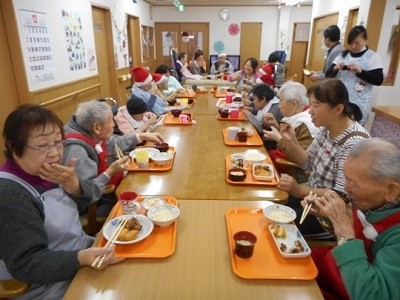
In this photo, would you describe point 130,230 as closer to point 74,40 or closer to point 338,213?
point 338,213

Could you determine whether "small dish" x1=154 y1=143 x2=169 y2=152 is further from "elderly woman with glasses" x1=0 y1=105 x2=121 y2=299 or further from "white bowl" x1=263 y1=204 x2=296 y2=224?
"white bowl" x1=263 y1=204 x2=296 y2=224

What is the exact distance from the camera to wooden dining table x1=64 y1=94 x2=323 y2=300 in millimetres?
932

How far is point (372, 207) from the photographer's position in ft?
3.39

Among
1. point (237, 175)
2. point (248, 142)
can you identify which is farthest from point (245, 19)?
point (237, 175)

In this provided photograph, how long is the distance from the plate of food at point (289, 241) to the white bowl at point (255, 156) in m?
0.70

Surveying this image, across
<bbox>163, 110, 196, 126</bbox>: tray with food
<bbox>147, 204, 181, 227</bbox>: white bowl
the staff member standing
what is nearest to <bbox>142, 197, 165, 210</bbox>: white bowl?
<bbox>147, 204, 181, 227</bbox>: white bowl

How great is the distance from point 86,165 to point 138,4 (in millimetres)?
7553

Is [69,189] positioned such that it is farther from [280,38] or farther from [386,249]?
[280,38]

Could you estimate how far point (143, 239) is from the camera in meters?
1.16

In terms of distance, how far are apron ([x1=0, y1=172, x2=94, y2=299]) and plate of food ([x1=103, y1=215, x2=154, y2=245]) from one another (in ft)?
0.53

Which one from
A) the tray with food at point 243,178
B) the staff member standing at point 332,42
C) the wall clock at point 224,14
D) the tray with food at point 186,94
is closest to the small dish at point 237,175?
the tray with food at point 243,178

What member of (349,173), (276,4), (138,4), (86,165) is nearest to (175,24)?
(138,4)

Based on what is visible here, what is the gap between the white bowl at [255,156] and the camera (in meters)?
1.91

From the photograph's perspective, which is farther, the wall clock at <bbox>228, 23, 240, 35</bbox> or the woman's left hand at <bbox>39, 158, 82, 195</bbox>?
the wall clock at <bbox>228, 23, 240, 35</bbox>
